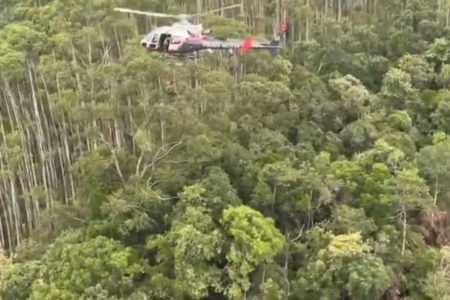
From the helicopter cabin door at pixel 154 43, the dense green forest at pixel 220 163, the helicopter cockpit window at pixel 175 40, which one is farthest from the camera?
the helicopter cockpit window at pixel 175 40

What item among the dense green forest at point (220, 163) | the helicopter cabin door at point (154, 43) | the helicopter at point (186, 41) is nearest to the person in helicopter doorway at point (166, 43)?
the helicopter at point (186, 41)

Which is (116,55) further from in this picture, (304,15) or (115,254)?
(115,254)

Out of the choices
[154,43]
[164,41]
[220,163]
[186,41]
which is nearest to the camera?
[220,163]

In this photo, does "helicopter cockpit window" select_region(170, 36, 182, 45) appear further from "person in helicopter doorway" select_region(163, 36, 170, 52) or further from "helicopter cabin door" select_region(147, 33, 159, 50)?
"helicopter cabin door" select_region(147, 33, 159, 50)

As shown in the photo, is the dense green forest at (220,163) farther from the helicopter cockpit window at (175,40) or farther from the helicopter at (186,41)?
the helicopter cockpit window at (175,40)

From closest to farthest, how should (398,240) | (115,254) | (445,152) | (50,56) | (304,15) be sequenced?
(115,254) → (398,240) → (445,152) → (50,56) → (304,15)

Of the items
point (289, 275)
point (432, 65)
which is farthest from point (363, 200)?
point (432, 65)

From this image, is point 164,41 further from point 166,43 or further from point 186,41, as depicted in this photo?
point 186,41

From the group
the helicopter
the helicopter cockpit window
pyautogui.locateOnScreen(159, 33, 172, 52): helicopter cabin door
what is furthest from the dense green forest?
the helicopter cockpit window

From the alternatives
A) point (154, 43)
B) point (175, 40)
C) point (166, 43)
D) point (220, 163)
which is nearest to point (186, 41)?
point (175, 40)
